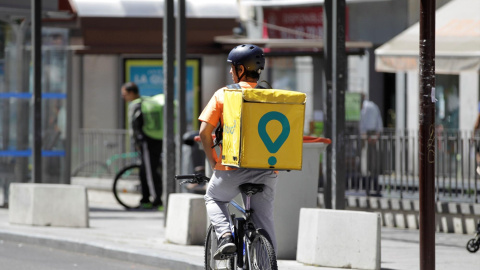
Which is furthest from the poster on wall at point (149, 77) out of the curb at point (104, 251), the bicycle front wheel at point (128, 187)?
the curb at point (104, 251)

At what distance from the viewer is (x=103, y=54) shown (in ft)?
74.5

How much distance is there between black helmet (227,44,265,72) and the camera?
7504 mm

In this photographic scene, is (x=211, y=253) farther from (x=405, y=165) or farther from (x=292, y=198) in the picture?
(x=405, y=165)

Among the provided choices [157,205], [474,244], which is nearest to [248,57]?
[474,244]

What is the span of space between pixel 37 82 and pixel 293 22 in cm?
1073

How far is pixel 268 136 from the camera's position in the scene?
7.34 meters

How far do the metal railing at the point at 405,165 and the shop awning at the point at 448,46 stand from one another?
84 centimetres

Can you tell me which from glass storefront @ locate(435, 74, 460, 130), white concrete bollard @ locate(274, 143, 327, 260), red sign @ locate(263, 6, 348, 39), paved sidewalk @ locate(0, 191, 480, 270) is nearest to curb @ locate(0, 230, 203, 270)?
paved sidewalk @ locate(0, 191, 480, 270)

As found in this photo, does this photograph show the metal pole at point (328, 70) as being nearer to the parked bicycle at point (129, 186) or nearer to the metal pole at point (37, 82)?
the metal pole at point (37, 82)

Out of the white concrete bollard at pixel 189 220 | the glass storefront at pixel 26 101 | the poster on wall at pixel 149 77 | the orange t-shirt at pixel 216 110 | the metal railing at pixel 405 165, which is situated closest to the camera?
the orange t-shirt at pixel 216 110

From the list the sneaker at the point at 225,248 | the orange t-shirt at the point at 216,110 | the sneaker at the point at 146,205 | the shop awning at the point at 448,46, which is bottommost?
the sneaker at the point at 146,205

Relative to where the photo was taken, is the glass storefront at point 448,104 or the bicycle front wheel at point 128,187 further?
the glass storefront at point 448,104

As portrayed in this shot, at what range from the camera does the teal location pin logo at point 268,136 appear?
7305 mm

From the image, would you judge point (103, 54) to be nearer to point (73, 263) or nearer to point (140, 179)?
point (140, 179)
